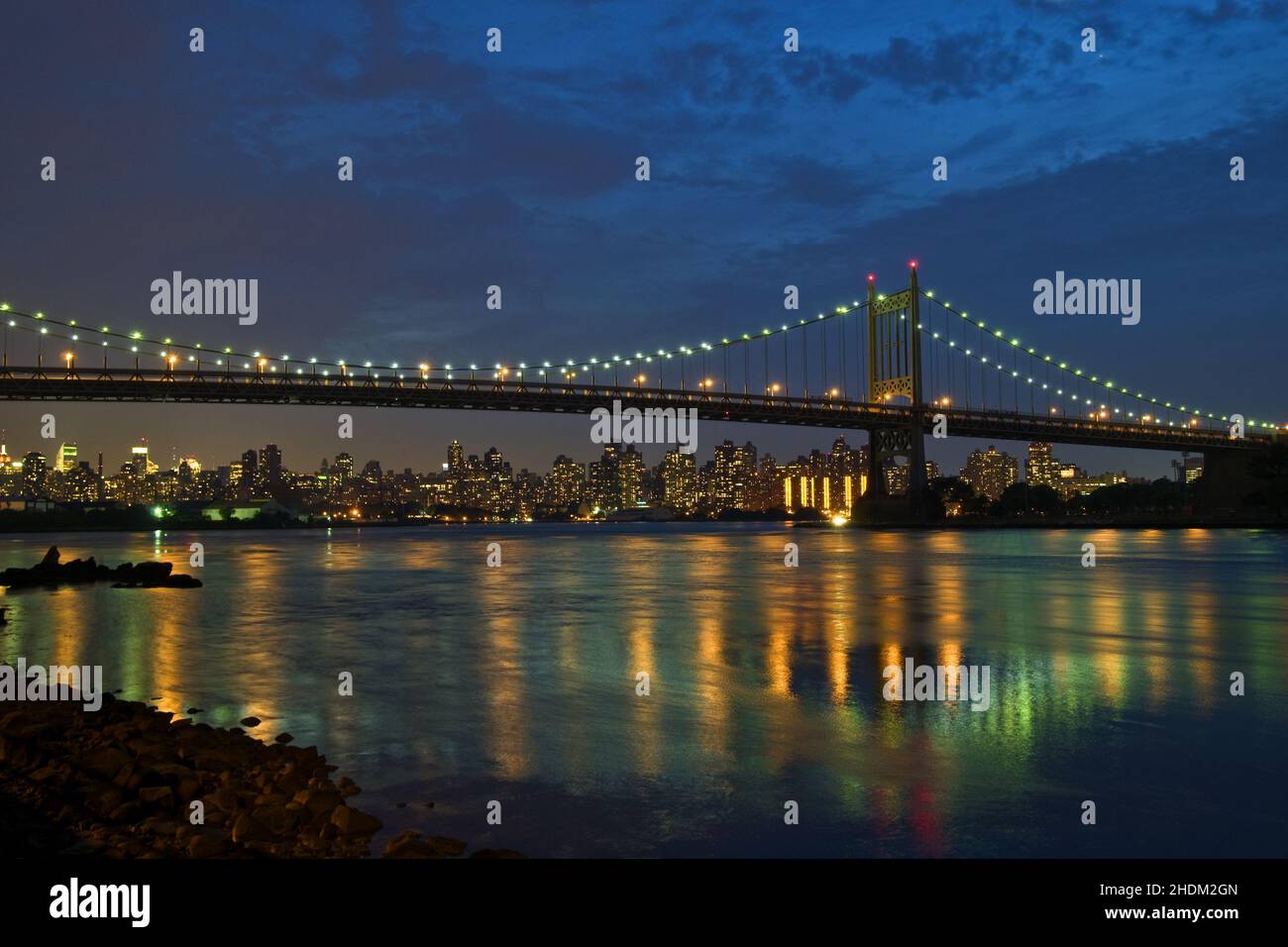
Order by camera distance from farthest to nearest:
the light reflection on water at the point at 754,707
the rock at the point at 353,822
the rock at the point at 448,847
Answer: the light reflection on water at the point at 754,707
the rock at the point at 353,822
the rock at the point at 448,847

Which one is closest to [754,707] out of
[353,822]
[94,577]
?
[353,822]

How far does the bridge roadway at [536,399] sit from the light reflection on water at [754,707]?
42084 mm

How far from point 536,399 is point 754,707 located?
212 feet

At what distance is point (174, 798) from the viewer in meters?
6.45

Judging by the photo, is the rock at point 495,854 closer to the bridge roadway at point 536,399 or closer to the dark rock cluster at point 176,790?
the dark rock cluster at point 176,790

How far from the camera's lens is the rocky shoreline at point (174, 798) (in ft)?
18.3

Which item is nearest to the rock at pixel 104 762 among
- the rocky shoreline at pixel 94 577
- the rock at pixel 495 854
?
the rock at pixel 495 854

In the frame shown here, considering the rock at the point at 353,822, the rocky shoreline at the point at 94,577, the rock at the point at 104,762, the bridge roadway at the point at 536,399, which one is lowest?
the rocky shoreline at the point at 94,577

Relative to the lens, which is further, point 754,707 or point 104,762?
point 754,707

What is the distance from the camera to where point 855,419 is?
77.0 m

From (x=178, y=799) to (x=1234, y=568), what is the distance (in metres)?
35.3

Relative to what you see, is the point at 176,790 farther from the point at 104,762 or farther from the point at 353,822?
the point at 353,822

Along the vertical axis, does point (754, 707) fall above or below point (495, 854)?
below
